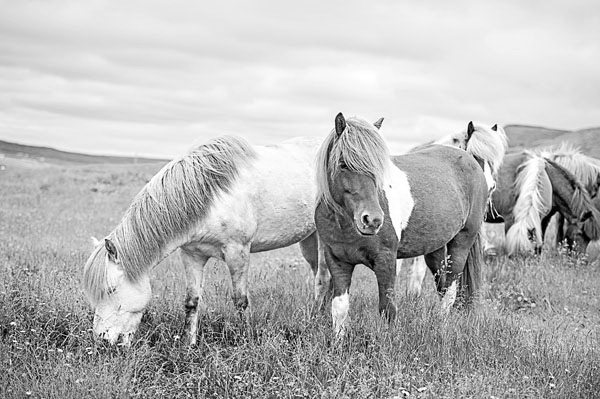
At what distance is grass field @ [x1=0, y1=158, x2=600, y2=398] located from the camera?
14.1ft

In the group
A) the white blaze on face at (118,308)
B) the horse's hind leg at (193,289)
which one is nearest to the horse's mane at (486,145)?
the horse's hind leg at (193,289)

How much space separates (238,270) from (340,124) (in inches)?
71.4

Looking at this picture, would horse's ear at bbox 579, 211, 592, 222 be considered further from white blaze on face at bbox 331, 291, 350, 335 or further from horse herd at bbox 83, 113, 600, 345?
white blaze on face at bbox 331, 291, 350, 335

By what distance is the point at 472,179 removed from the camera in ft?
21.5

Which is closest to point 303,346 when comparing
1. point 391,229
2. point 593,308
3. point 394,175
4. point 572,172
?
point 391,229

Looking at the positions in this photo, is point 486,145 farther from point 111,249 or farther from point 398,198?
point 111,249

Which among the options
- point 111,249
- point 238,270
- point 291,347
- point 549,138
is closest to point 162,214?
point 111,249

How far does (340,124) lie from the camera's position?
4844 mm

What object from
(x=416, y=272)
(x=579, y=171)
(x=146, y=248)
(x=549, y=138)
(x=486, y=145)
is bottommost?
(x=416, y=272)

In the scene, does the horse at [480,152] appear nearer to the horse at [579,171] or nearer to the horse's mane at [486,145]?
the horse's mane at [486,145]

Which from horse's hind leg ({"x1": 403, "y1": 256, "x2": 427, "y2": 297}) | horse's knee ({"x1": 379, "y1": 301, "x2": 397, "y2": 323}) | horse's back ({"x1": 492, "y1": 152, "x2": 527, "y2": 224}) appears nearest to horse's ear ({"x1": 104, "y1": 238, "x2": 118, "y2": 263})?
horse's knee ({"x1": 379, "y1": 301, "x2": 397, "y2": 323})

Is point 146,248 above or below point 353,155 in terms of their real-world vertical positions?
below

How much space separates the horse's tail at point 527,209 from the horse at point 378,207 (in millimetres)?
3986

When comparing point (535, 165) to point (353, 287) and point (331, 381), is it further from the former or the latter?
point (331, 381)
